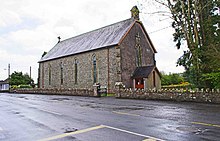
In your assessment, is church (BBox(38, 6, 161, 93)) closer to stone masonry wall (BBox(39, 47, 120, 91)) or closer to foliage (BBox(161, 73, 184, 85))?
stone masonry wall (BBox(39, 47, 120, 91))

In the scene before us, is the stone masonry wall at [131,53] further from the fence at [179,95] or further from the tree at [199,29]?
the tree at [199,29]

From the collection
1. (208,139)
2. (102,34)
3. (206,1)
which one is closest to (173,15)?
(206,1)

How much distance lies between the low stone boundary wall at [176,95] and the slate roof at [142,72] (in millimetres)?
7718

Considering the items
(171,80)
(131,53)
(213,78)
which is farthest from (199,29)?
(171,80)

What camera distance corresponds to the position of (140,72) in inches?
1286

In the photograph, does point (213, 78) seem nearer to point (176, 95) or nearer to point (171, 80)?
point (176, 95)

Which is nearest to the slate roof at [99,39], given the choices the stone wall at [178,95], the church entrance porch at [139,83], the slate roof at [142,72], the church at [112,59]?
the church at [112,59]

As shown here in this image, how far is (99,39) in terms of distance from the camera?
124ft

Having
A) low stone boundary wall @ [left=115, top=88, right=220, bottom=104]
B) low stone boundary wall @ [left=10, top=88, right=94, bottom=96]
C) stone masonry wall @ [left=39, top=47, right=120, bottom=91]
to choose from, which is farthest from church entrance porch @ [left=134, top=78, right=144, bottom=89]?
low stone boundary wall @ [left=115, top=88, right=220, bottom=104]

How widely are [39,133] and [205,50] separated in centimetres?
1573

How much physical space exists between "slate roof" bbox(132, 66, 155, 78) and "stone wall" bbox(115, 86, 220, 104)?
7.88 meters

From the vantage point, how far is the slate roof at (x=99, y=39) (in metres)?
34.4

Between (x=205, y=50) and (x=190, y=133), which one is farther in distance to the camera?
(x=205, y=50)

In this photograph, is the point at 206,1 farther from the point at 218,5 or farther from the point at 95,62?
the point at 95,62
